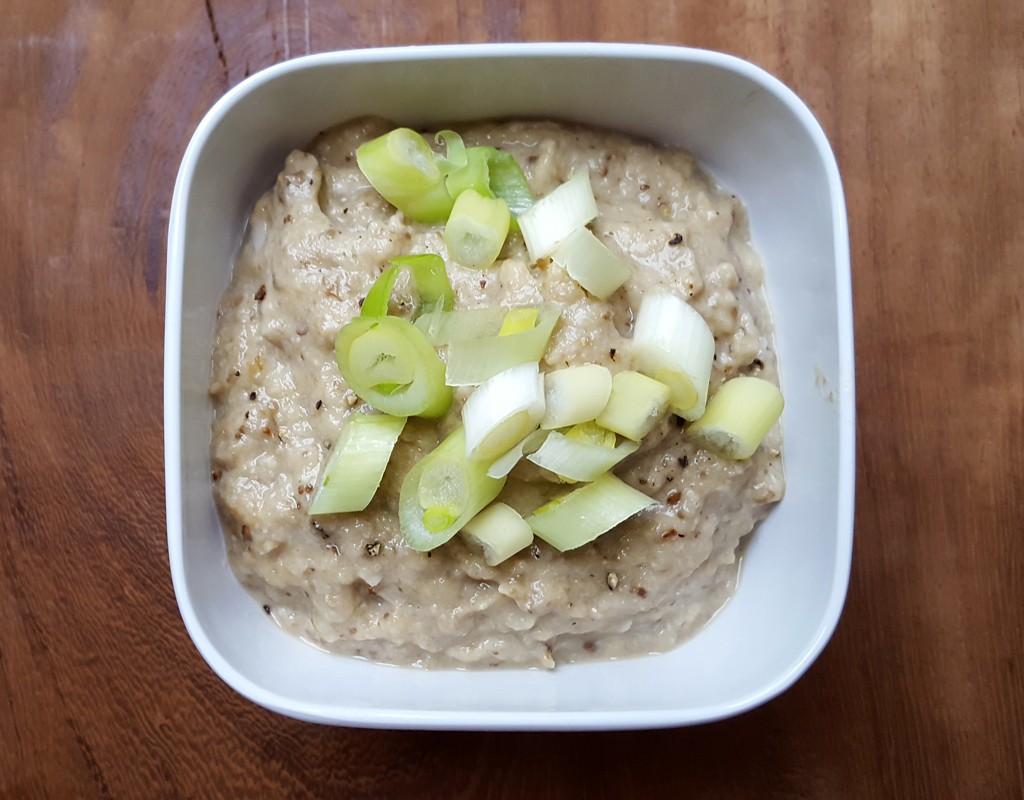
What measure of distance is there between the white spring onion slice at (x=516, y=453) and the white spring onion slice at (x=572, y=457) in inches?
0.5

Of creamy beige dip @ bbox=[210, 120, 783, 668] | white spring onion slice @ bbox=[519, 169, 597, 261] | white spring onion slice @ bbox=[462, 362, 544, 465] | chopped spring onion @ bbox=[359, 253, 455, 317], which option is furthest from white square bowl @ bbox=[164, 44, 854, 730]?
white spring onion slice @ bbox=[462, 362, 544, 465]

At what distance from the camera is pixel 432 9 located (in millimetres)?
1530

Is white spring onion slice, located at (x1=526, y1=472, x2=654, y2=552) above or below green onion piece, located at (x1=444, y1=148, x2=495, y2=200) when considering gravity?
below

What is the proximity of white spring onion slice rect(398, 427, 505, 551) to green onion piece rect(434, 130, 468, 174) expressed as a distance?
463 mm

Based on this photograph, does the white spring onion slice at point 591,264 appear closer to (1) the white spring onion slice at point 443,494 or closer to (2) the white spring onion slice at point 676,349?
(2) the white spring onion slice at point 676,349

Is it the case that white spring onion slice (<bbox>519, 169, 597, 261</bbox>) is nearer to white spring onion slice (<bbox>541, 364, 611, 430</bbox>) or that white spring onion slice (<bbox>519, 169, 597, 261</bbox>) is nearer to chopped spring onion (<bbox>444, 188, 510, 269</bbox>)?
chopped spring onion (<bbox>444, 188, 510, 269</bbox>)

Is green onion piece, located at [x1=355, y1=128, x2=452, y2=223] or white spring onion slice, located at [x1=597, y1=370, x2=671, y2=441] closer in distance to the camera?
white spring onion slice, located at [x1=597, y1=370, x2=671, y2=441]

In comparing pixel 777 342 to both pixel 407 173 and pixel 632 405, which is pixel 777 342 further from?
pixel 407 173

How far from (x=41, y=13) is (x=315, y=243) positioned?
0.81 metres

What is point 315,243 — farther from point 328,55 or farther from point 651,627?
point 651,627

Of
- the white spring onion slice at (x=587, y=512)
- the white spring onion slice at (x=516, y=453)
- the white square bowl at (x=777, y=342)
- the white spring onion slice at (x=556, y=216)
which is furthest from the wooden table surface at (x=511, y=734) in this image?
the white spring onion slice at (x=516, y=453)

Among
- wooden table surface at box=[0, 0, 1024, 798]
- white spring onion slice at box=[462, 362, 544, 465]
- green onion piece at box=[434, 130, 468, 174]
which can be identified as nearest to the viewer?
white spring onion slice at box=[462, 362, 544, 465]

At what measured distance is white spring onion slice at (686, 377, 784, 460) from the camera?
1.25 metres

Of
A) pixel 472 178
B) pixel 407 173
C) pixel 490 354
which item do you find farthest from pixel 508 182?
pixel 490 354
